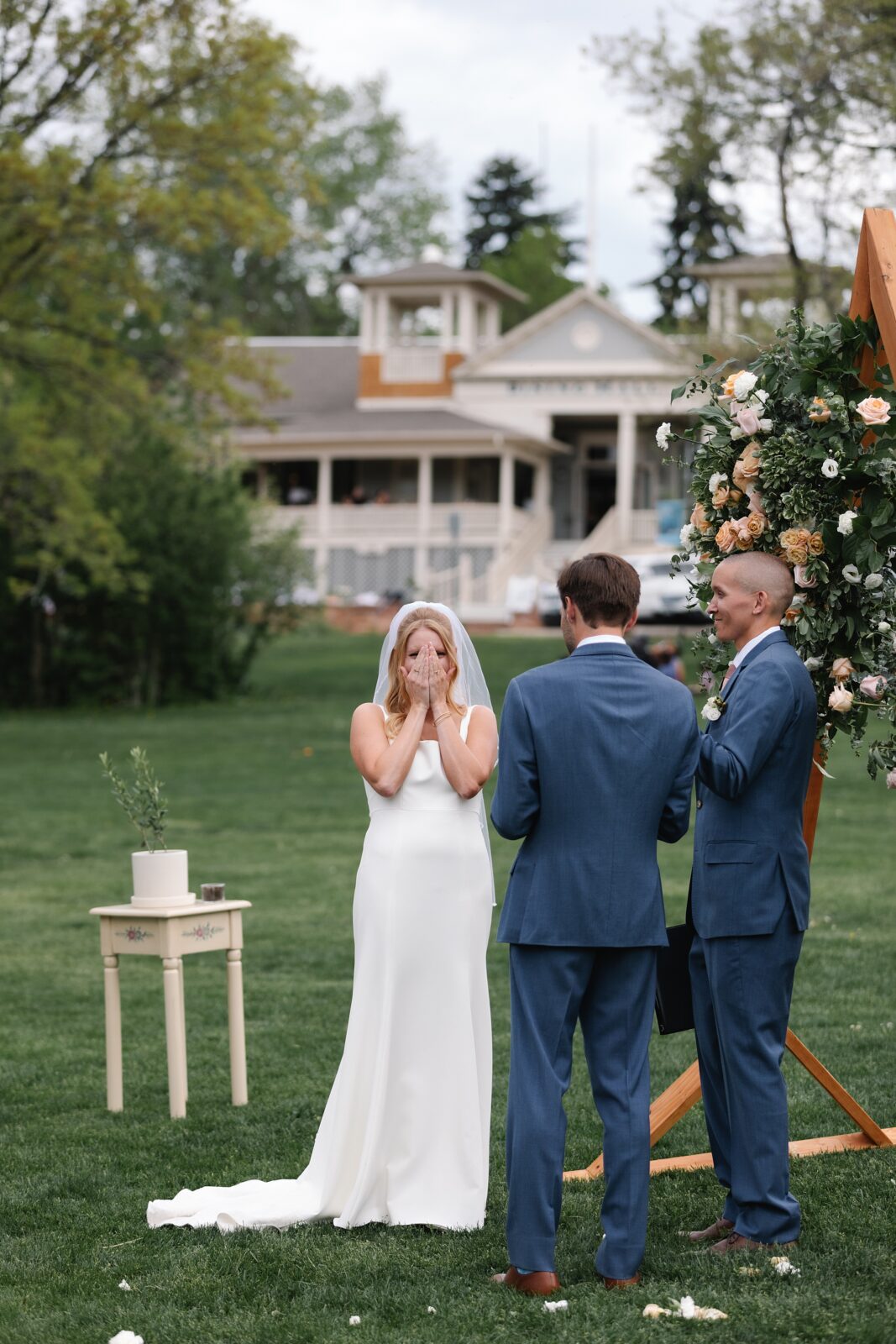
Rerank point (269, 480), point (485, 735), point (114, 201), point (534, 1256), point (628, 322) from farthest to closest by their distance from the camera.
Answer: point (269, 480) < point (628, 322) < point (114, 201) < point (485, 735) < point (534, 1256)

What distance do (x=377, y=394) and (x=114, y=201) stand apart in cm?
2698

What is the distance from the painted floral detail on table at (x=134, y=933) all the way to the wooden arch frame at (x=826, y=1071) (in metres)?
2.04

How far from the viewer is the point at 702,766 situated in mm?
5086

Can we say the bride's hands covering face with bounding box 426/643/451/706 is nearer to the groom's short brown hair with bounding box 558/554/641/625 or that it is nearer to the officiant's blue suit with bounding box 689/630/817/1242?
the groom's short brown hair with bounding box 558/554/641/625

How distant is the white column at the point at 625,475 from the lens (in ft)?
146

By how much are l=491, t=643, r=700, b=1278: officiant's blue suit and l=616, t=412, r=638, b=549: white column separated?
40.1m

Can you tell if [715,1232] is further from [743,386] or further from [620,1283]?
[743,386]

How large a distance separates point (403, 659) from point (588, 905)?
4.18 feet

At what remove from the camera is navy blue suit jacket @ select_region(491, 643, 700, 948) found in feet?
16.1

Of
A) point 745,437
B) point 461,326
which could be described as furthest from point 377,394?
point 745,437

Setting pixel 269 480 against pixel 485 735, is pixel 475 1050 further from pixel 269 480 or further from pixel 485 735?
pixel 269 480

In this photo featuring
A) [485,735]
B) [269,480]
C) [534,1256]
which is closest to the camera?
[534,1256]

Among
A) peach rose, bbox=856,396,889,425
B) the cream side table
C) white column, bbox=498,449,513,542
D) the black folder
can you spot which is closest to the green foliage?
the cream side table

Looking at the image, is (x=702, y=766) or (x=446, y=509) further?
(x=446, y=509)
